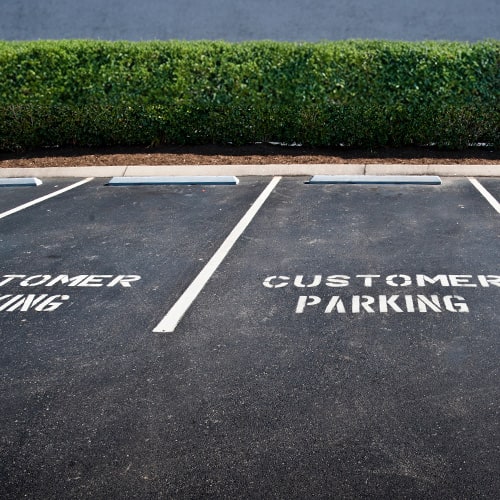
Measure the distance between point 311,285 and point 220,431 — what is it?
266 centimetres

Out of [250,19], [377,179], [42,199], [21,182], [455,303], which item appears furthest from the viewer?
[250,19]

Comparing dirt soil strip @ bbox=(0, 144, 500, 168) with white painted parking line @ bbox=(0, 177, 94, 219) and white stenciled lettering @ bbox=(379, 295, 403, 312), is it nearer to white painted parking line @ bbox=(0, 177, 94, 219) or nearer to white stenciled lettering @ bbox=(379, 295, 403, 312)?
white painted parking line @ bbox=(0, 177, 94, 219)

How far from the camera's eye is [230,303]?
6082 millimetres

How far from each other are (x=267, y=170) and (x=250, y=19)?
5.34m

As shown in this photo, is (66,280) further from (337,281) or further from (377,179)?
(377,179)

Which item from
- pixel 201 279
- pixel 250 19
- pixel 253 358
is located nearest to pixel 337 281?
pixel 201 279

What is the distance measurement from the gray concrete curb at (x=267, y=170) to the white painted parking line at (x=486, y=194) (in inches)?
22.3

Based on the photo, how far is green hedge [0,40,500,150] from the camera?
1320 cm

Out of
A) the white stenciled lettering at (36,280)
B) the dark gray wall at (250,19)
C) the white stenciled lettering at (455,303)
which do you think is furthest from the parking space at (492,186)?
the white stenciled lettering at (36,280)

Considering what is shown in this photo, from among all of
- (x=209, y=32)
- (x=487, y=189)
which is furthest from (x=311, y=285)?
(x=209, y=32)

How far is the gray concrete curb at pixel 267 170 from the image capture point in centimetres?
1220

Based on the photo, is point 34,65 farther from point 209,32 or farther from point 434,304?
point 434,304

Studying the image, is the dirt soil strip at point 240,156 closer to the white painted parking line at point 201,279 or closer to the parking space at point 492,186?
the parking space at point 492,186

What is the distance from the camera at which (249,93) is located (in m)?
13.6
